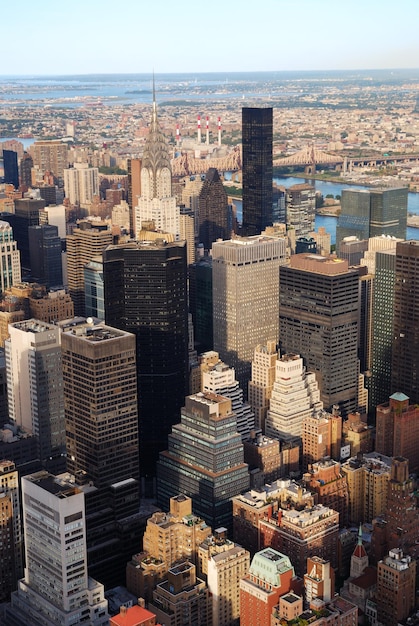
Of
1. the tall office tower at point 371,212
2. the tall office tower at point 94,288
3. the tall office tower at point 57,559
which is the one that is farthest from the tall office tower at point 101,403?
the tall office tower at point 371,212

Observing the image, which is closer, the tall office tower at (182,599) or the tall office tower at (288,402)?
the tall office tower at (182,599)

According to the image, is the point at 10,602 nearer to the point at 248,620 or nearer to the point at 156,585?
the point at 156,585

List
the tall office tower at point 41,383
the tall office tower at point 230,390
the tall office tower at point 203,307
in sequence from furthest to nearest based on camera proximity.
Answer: the tall office tower at point 203,307, the tall office tower at point 230,390, the tall office tower at point 41,383

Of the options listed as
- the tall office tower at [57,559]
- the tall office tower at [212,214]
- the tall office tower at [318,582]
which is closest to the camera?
the tall office tower at [57,559]

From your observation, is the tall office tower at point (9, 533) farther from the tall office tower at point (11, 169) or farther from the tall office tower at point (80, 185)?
the tall office tower at point (11, 169)

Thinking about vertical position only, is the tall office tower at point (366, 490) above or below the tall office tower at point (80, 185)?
below
